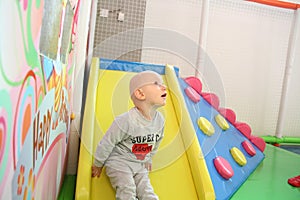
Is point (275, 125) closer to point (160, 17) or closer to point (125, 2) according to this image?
point (160, 17)

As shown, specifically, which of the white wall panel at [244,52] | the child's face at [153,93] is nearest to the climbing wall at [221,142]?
the child's face at [153,93]

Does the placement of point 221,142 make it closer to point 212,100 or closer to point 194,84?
point 212,100

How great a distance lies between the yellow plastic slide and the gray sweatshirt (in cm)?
10

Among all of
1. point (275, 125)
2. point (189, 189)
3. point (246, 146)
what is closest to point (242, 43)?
point (275, 125)

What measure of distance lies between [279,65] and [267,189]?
1.89m

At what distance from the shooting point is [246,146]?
71.9 inches

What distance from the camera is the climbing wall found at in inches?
55.9

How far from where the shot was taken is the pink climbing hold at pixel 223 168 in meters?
1.41

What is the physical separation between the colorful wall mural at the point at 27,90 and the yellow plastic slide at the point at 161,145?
0.34 meters

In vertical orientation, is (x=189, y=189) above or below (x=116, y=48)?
below

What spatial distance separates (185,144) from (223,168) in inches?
8.5

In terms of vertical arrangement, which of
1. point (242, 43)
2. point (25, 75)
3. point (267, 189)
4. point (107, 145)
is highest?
point (242, 43)

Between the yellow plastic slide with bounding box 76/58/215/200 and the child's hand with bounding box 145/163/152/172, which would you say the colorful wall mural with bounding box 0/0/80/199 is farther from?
the child's hand with bounding box 145/163/152/172

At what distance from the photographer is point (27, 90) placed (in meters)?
0.56
